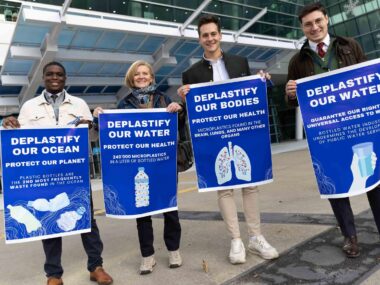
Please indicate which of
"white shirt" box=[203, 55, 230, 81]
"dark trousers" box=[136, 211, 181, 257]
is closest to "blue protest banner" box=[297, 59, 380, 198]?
"white shirt" box=[203, 55, 230, 81]

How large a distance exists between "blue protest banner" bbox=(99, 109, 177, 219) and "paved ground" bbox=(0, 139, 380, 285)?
675mm

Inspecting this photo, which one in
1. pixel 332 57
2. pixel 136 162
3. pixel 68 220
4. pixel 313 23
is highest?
pixel 313 23

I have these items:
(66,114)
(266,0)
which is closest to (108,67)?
(266,0)

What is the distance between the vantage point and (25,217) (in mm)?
3494

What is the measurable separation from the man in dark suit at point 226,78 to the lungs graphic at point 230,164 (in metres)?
0.15

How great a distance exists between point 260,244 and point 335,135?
1229 millimetres

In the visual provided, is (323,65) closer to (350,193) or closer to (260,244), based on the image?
(350,193)

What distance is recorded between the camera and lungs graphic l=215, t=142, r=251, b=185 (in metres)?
3.91

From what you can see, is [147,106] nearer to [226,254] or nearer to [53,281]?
[226,254]

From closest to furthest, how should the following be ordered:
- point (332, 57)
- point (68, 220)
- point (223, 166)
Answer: point (68, 220), point (332, 57), point (223, 166)

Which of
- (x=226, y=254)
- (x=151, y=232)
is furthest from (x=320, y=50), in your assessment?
(x=151, y=232)

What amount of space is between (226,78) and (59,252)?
226 cm

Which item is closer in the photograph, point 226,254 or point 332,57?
point 332,57

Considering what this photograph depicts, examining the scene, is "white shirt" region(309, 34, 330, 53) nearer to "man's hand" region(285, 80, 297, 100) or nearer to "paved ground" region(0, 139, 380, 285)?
"man's hand" region(285, 80, 297, 100)
